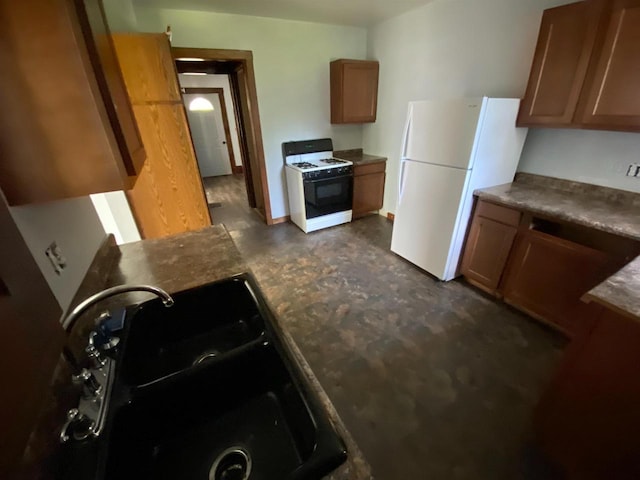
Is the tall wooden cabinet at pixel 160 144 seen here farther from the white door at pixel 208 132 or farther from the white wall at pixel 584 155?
the white door at pixel 208 132

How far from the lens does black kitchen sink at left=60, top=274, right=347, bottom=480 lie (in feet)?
2.07

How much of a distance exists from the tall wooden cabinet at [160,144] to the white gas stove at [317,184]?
1.37 m

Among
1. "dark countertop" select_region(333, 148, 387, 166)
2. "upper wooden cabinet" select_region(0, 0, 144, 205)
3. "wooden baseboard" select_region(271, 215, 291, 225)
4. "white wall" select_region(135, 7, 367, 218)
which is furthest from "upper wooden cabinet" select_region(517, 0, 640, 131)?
"wooden baseboard" select_region(271, 215, 291, 225)

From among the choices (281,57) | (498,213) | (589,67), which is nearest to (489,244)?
(498,213)

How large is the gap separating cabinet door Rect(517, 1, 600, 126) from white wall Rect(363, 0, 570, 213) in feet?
1.34

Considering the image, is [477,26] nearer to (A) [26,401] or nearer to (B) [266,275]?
(B) [266,275]

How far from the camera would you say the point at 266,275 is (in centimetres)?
282

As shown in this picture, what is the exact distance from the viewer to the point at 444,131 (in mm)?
2213

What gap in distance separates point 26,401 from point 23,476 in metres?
0.13

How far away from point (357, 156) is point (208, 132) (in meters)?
4.67

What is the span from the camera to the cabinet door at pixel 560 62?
1655 millimetres

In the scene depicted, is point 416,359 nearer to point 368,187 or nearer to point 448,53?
point 368,187

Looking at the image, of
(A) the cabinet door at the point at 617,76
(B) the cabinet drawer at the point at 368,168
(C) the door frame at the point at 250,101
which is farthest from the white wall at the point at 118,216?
(A) the cabinet door at the point at 617,76

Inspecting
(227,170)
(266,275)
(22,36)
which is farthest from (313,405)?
(227,170)
